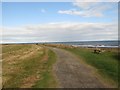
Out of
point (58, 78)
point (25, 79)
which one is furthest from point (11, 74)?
point (58, 78)

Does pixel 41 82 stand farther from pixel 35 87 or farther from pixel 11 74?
pixel 11 74

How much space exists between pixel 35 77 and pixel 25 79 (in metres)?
1.20

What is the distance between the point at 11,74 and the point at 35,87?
10.4 m

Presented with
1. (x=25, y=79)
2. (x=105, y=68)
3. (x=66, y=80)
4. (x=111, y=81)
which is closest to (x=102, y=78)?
(x=111, y=81)

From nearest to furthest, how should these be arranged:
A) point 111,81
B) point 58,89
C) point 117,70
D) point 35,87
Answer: point 58,89, point 35,87, point 111,81, point 117,70

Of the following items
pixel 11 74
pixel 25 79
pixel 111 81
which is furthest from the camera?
pixel 11 74

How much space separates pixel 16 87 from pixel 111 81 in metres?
9.44

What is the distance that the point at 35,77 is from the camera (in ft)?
97.1

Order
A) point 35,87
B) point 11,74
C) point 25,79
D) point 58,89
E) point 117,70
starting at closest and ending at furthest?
1. point 58,89
2. point 35,87
3. point 25,79
4. point 117,70
5. point 11,74

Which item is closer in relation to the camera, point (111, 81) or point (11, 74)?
point (111, 81)

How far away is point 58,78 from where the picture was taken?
27.6 meters

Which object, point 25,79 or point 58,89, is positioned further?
point 25,79

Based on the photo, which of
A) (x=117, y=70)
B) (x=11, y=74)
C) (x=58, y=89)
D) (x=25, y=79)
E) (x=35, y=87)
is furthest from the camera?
(x=11, y=74)

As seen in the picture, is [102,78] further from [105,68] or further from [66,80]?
[105,68]
